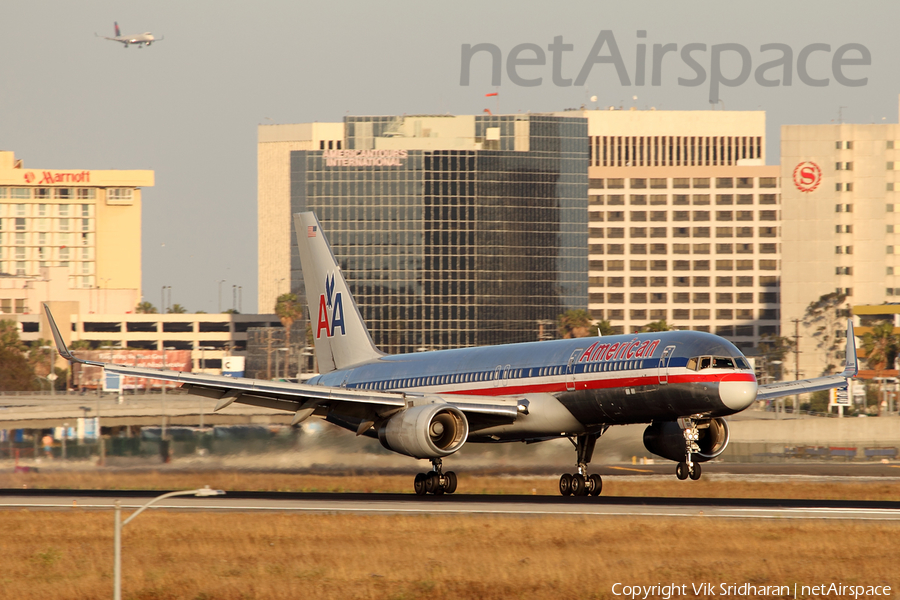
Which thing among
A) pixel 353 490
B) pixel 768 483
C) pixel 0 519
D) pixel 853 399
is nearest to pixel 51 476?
pixel 353 490

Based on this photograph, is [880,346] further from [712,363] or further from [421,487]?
[712,363]

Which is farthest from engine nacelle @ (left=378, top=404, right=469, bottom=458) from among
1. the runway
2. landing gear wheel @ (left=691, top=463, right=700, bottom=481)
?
landing gear wheel @ (left=691, top=463, right=700, bottom=481)

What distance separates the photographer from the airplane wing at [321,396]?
42938 millimetres

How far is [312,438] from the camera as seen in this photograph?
60.2m

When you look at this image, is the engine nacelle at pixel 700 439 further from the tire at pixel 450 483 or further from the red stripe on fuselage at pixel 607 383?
the tire at pixel 450 483

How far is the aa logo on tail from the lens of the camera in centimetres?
5625

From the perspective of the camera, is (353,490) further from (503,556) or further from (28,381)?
(28,381)

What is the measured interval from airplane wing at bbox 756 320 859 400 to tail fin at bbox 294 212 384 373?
17.5 m

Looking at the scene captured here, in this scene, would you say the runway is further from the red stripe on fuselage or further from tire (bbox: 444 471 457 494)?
the red stripe on fuselage

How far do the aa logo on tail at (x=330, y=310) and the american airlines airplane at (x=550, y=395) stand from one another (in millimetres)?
6796

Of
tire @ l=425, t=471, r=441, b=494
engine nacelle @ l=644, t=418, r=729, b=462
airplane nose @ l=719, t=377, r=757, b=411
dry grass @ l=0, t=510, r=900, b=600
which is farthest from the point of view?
tire @ l=425, t=471, r=441, b=494

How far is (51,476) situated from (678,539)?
38336 millimetres

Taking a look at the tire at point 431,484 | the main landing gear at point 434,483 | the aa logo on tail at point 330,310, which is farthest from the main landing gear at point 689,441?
the aa logo on tail at point 330,310

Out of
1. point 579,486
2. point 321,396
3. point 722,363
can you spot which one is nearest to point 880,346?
point 579,486
